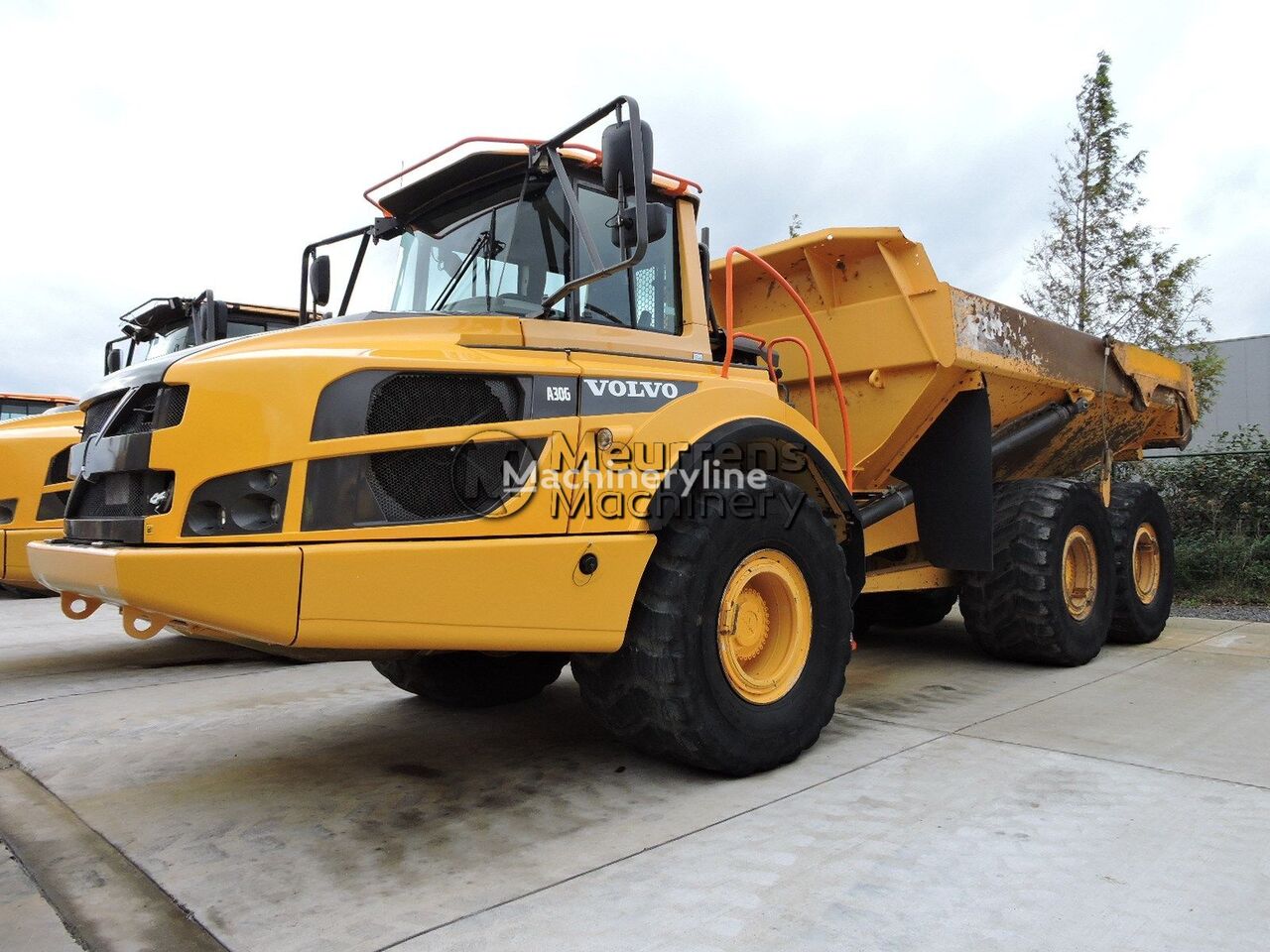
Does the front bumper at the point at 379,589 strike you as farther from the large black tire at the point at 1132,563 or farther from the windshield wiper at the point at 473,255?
the large black tire at the point at 1132,563

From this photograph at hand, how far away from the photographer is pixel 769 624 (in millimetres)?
4055

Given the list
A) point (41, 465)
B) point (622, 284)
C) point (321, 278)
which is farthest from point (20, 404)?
point (622, 284)

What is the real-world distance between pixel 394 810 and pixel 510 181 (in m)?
2.46

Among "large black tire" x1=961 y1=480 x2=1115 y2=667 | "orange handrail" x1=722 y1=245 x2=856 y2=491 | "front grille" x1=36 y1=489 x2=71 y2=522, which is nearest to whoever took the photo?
"orange handrail" x1=722 y1=245 x2=856 y2=491

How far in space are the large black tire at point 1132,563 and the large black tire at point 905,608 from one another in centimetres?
128

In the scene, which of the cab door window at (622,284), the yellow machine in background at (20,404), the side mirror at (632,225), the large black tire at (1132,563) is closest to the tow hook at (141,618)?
the cab door window at (622,284)

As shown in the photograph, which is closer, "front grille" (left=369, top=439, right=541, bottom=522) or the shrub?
"front grille" (left=369, top=439, right=541, bottom=522)

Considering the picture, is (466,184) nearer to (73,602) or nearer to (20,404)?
(73,602)

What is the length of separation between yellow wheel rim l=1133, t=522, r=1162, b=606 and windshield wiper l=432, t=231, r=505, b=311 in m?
5.75

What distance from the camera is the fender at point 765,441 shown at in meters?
3.52

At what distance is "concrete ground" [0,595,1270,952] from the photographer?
251 centimetres

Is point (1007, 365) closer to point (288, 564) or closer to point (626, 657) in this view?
point (626, 657)

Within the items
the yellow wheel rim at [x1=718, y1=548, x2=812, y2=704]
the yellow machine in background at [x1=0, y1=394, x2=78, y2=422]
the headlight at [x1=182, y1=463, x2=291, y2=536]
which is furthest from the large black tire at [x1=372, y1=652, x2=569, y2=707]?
the yellow machine in background at [x1=0, y1=394, x2=78, y2=422]

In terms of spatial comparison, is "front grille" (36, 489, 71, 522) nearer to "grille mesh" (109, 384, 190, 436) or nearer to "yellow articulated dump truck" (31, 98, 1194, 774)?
"yellow articulated dump truck" (31, 98, 1194, 774)
